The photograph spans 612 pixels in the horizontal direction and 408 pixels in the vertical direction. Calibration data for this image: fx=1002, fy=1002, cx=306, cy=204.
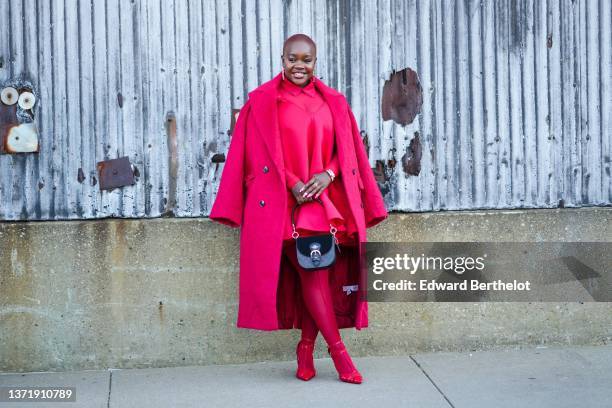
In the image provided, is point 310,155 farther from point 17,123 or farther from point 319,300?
point 17,123

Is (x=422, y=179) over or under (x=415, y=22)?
under

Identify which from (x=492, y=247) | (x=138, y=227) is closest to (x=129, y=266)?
(x=138, y=227)

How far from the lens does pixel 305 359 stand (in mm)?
5953

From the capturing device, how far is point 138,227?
634 centimetres

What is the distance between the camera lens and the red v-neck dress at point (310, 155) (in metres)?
5.70

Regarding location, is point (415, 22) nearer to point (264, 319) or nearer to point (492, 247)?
point (492, 247)

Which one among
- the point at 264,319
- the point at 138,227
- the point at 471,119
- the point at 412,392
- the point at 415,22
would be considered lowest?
the point at 412,392

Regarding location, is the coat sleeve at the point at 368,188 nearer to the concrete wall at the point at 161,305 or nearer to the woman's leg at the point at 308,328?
the concrete wall at the point at 161,305

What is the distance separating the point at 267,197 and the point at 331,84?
111cm

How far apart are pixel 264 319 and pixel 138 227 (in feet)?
3.71

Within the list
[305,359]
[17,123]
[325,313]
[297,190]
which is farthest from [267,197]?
[17,123]

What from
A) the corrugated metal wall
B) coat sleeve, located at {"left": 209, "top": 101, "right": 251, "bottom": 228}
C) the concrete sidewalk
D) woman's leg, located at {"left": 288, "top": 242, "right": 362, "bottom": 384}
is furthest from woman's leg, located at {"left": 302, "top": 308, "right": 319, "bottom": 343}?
Answer: the corrugated metal wall

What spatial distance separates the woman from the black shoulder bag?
74 millimetres

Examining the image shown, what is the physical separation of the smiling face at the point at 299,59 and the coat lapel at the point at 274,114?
0.42ft
